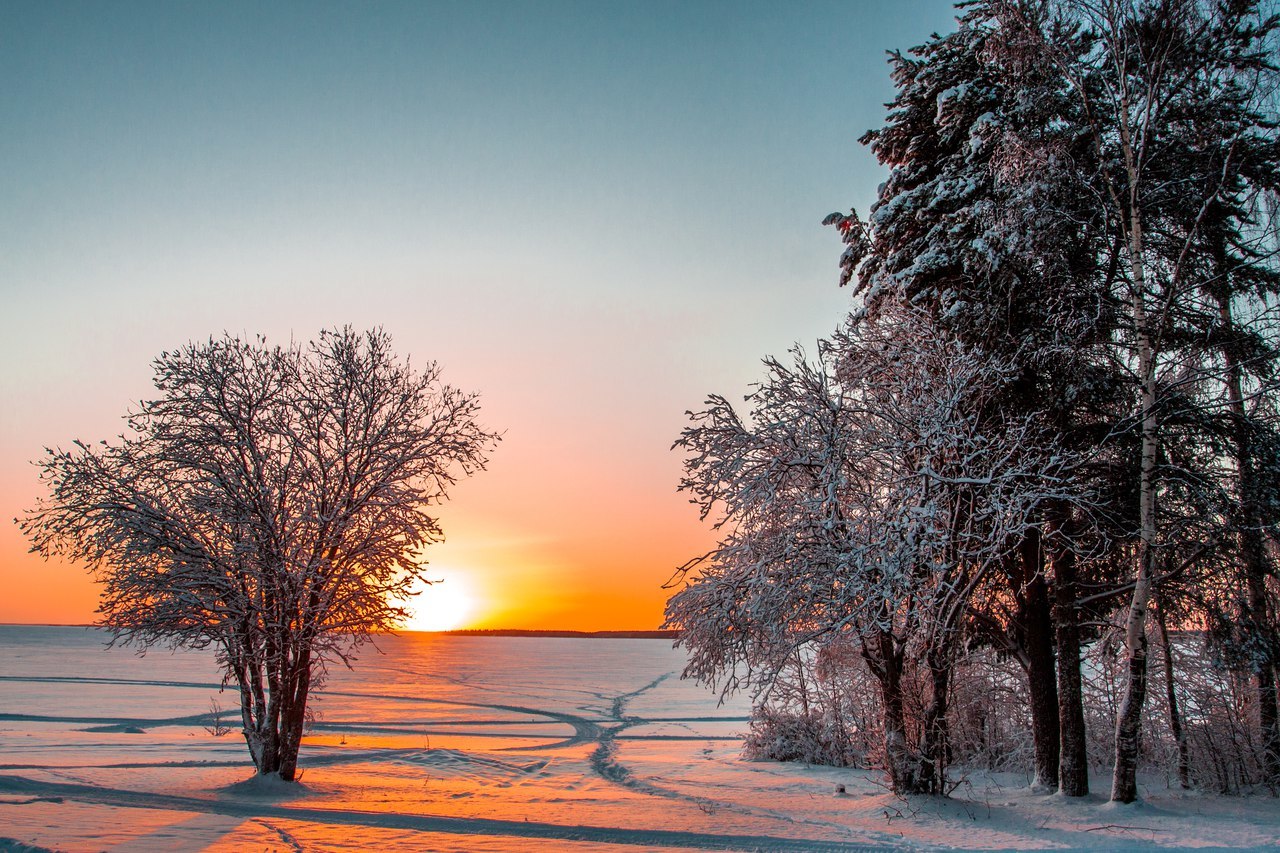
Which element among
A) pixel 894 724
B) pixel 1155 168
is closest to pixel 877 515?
pixel 894 724

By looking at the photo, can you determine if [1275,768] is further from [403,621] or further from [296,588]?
[296,588]

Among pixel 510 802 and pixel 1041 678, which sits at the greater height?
pixel 1041 678

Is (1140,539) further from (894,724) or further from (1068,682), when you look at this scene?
(894,724)

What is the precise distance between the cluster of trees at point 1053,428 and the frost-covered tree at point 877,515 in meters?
0.06

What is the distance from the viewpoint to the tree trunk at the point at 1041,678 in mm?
14656

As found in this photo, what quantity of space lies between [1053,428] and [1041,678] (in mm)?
4678

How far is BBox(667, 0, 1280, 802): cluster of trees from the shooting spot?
1248cm

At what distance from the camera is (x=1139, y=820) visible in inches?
466

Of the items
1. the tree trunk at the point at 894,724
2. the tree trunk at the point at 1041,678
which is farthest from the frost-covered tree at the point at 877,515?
the tree trunk at the point at 1041,678

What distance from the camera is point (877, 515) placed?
12672 millimetres

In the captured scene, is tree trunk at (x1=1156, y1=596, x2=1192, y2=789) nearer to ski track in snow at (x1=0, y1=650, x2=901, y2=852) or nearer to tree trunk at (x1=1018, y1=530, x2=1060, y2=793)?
tree trunk at (x1=1018, y1=530, x2=1060, y2=793)

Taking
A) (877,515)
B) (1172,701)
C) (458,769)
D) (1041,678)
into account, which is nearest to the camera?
(877,515)

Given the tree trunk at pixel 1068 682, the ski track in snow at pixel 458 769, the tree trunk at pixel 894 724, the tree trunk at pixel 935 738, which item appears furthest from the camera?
the tree trunk at pixel 1068 682

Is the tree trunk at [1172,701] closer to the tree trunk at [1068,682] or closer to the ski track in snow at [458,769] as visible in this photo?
the tree trunk at [1068,682]
